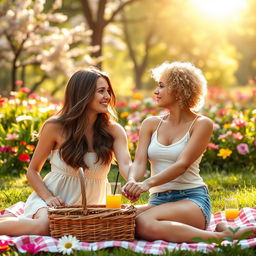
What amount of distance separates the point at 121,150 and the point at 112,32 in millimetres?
25642

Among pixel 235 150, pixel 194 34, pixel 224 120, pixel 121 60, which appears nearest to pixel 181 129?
pixel 235 150

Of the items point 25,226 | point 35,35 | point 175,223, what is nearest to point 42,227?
point 25,226

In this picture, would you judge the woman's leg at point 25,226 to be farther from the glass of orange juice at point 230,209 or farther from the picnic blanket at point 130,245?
the glass of orange juice at point 230,209

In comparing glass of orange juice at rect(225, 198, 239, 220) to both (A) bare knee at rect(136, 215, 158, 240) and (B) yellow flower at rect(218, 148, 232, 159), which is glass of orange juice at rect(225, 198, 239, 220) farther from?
(B) yellow flower at rect(218, 148, 232, 159)

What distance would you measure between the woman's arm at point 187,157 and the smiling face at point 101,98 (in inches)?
27.4

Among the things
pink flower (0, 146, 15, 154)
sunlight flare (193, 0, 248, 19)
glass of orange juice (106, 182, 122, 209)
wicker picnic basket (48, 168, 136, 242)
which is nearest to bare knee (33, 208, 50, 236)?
wicker picnic basket (48, 168, 136, 242)

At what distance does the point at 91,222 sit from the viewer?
372cm

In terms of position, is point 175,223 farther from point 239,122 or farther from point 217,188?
point 239,122

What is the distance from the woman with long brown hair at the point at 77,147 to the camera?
4.34 m

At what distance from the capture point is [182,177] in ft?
13.8

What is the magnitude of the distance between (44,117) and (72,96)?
2.96 m

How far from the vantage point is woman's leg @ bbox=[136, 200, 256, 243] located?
151 inches

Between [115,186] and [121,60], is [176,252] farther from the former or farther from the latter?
[121,60]

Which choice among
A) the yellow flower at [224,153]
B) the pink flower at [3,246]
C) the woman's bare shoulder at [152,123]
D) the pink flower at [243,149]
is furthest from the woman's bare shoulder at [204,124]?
the pink flower at [243,149]
